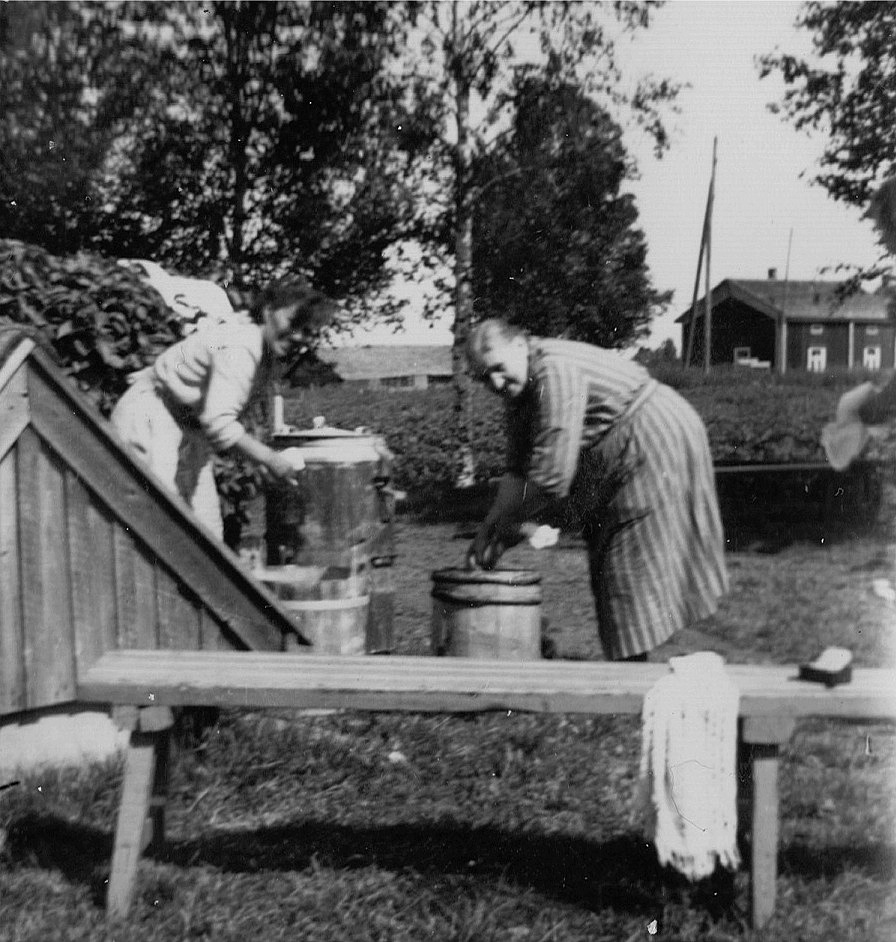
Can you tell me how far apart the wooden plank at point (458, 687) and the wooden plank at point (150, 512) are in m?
0.73

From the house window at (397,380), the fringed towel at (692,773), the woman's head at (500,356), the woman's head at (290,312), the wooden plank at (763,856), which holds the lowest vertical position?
the wooden plank at (763,856)

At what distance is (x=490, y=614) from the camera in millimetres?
4234

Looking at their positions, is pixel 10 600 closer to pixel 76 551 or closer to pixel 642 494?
pixel 76 551

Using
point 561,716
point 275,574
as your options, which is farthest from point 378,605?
point 561,716

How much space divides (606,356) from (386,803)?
1.59m

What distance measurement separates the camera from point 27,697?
352cm

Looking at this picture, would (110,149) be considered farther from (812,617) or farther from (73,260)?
(812,617)

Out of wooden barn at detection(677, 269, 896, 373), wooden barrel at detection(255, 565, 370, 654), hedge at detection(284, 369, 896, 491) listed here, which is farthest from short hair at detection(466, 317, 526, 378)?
wooden barn at detection(677, 269, 896, 373)

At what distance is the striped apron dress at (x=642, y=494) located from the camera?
3.49m

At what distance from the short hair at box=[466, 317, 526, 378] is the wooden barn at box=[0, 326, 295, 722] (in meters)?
1.06

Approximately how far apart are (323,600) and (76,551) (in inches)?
62.5

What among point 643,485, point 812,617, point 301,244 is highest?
point 301,244

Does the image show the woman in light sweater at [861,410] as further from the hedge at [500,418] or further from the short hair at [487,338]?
the hedge at [500,418]

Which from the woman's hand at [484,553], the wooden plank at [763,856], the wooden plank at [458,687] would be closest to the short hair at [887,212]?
the wooden plank at [458,687]
